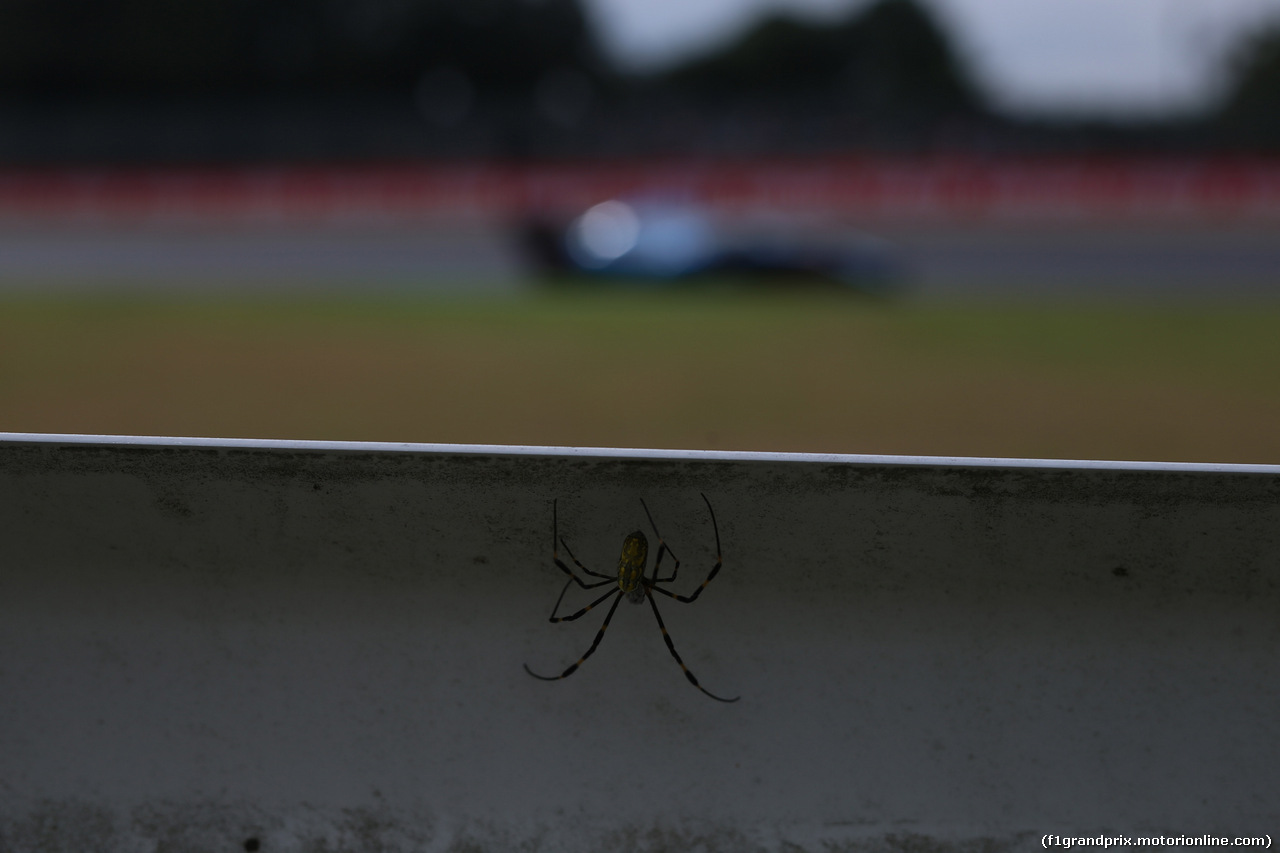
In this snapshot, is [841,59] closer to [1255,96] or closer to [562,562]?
[1255,96]

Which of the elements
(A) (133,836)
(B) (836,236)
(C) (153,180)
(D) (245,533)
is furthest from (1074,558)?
(C) (153,180)

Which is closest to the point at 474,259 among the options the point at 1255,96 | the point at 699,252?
the point at 699,252

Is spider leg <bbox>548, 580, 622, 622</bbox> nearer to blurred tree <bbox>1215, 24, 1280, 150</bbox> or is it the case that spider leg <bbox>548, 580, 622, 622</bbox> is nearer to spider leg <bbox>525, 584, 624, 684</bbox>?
spider leg <bbox>525, 584, 624, 684</bbox>

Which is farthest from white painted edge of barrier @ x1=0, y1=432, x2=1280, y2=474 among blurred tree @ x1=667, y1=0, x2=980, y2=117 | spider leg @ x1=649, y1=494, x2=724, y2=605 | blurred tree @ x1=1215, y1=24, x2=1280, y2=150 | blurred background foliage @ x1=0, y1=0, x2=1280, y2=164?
blurred tree @ x1=667, y1=0, x2=980, y2=117

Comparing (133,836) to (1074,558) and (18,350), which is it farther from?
(18,350)

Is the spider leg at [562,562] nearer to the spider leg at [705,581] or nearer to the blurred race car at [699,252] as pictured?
the spider leg at [705,581]
